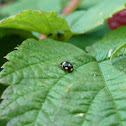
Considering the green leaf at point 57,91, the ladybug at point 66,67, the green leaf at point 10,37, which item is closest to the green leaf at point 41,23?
the green leaf at point 10,37

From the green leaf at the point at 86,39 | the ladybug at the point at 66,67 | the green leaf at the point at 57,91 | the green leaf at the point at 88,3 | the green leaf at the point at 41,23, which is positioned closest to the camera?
the green leaf at the point at 57,91

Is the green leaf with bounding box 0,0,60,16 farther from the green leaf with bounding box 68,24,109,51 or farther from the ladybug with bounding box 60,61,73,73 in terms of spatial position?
the ladybug with bounding box 60,61,73,73

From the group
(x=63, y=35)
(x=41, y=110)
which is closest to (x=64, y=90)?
(x=41, y=110)

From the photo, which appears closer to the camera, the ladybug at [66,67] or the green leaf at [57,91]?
the green leaf at [57,91]

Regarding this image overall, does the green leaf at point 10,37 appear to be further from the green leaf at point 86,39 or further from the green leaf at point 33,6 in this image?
the green leaf at point 33,6

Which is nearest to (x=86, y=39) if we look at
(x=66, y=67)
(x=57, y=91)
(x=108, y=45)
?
(x=108, y=45)

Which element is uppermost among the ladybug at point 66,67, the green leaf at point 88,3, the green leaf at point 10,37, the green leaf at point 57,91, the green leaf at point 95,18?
the green leaf at point 88,3

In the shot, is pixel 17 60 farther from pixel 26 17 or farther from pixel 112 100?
pixel 112 100
